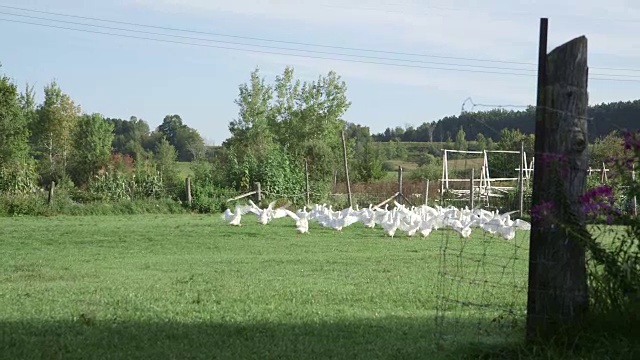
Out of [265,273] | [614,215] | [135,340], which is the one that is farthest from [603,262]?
[265,273]

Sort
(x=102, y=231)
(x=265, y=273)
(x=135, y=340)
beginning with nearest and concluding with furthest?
(x=135, y=340)
(x=265, y=273)
(x=102, y=231)

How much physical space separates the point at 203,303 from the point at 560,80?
536 centimetres

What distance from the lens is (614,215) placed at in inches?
239

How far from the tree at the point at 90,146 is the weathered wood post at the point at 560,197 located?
46.8 metres

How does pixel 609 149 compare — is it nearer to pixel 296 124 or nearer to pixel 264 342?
pixel 264 342

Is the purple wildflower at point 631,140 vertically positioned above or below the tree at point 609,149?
above

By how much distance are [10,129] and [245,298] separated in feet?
96.9

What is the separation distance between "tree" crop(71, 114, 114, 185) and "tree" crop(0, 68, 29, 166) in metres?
13.3

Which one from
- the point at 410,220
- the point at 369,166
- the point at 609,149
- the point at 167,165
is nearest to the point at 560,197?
the point at 609,149

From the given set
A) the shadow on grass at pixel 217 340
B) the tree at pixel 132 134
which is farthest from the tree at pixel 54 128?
the shadow on grass at pixel 217 340

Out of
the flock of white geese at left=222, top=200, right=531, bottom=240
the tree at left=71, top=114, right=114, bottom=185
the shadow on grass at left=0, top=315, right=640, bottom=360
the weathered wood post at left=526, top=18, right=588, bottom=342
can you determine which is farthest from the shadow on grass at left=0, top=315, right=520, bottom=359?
the tree at left=71, top=114, right=114, bottom=185

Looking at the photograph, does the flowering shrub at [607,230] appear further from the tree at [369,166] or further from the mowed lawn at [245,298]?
the tree at [369,166]

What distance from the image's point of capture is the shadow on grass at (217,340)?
6844mm

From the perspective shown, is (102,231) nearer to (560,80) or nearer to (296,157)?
(560,80)
